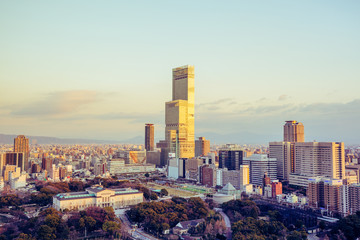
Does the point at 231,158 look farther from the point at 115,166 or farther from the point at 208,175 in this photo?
the point at 115,166

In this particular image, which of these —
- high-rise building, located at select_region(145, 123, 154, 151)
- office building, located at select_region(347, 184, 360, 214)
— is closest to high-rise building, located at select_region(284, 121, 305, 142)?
office building, located at select_region(347, 184, 360, 214)

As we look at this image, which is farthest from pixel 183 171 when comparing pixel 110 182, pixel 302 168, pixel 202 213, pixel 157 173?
pixel 202 213

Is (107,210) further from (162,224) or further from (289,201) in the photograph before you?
(289,201)

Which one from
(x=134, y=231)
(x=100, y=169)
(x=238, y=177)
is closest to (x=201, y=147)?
(x=100, y=169)

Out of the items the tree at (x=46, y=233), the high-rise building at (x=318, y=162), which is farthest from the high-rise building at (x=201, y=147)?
the tree at (x=46, y=233)

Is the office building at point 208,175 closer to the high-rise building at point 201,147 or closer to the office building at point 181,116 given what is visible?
the office building at point 181,116

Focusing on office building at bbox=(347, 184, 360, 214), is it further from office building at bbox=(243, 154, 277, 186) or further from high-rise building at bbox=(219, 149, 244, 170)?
high-rise building at bbox=(219, 149, 244, 170)
